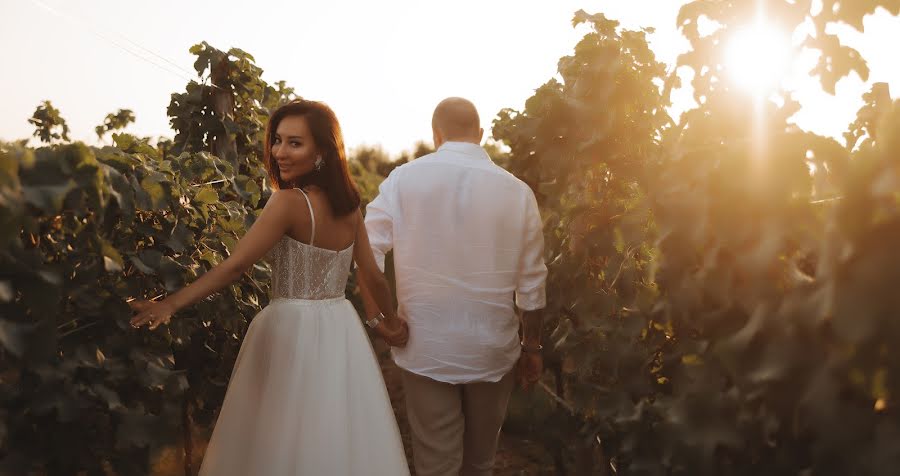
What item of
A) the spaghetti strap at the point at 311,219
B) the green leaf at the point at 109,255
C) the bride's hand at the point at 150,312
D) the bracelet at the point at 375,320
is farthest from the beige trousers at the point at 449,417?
the green leaf at the point at 109,255

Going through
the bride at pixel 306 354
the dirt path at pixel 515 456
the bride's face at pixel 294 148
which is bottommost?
the dirt path at pixel 515 456

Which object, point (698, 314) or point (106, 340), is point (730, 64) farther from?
point (106, 340)

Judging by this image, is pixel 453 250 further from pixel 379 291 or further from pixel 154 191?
pixel 154 191

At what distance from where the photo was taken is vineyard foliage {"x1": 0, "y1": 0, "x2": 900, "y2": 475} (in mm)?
1559

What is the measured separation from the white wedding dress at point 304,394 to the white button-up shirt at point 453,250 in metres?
0.33

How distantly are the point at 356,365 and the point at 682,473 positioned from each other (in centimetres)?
149

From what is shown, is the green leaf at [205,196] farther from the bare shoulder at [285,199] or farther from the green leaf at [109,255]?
the green leaf at [109,255]

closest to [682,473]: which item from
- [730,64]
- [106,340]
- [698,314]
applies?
[698,314]

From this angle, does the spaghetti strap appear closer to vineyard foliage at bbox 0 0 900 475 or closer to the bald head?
vineyard foliage at bbox 0 0 900 475

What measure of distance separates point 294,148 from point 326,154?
0.41ft

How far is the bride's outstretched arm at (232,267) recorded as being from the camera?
2.60 meters

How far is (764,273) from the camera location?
5.90ft

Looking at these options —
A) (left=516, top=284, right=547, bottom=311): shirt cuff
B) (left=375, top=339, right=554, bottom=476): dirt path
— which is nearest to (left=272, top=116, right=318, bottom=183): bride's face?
Result: (left=516, top=284, right=547, bottom=311): shirt cuff

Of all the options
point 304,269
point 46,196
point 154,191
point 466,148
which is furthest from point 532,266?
point 46,196
